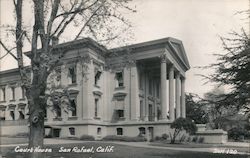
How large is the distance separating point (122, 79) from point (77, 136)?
9395mm

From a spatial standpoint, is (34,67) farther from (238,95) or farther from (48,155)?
(238,95)

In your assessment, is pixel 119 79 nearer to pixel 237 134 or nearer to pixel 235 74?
pixel 237 134

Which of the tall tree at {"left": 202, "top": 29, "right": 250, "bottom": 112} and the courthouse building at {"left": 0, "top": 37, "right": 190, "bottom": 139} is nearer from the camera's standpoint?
the tall tree at {"left": 202, "top": 29, "right": 250, "bottom": 112}


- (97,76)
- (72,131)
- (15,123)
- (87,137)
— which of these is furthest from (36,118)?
(15,123)

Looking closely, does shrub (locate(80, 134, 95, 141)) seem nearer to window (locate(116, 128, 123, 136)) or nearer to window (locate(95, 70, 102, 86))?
window (locate(116, 128, 123, 136))

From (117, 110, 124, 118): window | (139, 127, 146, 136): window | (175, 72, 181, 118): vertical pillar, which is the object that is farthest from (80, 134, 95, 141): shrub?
(175, 72, 181, 118): vertical pillar

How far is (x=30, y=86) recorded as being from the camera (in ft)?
45.2

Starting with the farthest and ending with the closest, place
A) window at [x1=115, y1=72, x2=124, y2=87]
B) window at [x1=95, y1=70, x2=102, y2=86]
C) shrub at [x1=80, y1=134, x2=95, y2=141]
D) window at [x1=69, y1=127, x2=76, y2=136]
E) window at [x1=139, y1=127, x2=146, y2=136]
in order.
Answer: window at [x1=115, y1=72, x2=124, y2=87]
window at [x1=95, y1=70, x2=102, y2=86]
window at [x1=139, y1=127, x2=146, y2=136]
window at [x1=69, y1=127, x2=76, y2=136]
shrub at [x1=80, y1=134, x2=95, y2=141]

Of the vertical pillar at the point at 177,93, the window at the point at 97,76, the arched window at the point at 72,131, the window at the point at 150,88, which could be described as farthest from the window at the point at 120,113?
the vertical pillar at the point at 177,93

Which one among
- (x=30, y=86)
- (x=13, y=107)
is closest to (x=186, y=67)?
(x=13, y=107)

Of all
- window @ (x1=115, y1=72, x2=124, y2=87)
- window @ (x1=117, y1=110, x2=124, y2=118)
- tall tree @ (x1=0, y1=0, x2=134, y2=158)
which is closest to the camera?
tall tree @ (x1=0, y1=0, x2=134, y2=158)

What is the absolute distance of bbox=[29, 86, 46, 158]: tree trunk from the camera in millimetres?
13547

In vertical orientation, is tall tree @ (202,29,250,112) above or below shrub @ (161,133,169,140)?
above

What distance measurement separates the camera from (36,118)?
44.4ft
